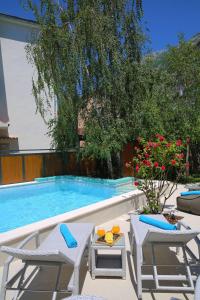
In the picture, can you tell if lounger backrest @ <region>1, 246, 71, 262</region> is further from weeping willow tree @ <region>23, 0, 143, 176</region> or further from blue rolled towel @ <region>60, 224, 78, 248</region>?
weeping willow tree @ <region>23, 0, 143, 176</region>

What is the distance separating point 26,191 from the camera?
45.4 ft

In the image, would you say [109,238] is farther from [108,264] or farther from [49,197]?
[49,197]

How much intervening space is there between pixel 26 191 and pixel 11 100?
28.7ft

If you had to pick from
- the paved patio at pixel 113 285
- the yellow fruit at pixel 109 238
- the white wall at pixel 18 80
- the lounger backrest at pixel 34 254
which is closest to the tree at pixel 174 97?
the paved patio at pixel 113 285

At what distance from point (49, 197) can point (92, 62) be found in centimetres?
718

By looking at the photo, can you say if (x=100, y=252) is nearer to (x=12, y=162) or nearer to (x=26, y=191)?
(x=26, y=191)

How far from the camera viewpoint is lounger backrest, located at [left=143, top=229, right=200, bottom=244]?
13.4 ft

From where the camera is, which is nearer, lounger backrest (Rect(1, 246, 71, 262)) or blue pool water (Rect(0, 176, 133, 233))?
lounger backrest (Rect(1, 246, 71, 262))

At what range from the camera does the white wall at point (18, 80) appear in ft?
64.2

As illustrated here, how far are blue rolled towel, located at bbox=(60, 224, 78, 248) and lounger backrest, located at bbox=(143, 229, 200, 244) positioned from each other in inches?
44.6

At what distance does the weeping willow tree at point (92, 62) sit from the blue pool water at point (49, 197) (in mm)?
1827

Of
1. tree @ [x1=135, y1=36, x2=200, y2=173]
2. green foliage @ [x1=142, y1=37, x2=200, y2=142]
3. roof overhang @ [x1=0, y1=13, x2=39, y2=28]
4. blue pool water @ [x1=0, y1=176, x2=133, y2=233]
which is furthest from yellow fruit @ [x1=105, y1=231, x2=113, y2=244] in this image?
roof overhang @ [x1=0, y1=13, x2=39, y2=28]

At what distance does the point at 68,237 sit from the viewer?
4.50 metres

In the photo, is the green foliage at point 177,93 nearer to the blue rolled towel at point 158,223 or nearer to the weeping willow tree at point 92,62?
the weeping willow tree at point 92,62
